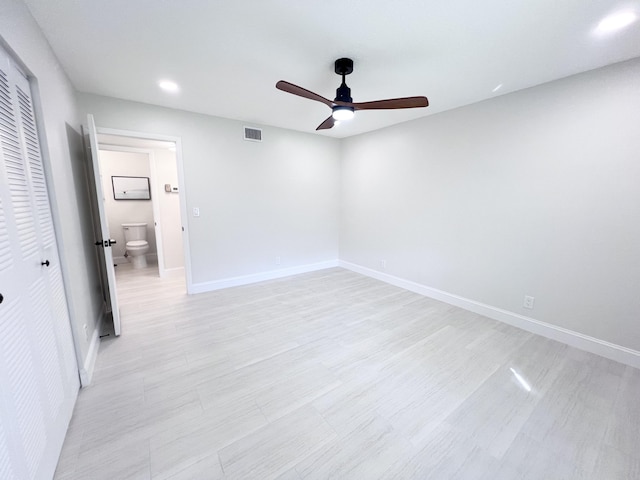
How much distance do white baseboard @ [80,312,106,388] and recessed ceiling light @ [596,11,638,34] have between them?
4.13m

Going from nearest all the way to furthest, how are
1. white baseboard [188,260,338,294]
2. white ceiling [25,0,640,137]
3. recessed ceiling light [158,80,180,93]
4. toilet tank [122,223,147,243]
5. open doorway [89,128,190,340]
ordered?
white ceiling [25,0,640,137]
recessed ceiling light [158,80,180,93]
white baseboard [188,260,338,294]
open doorway [89,128,190,340]
toilet tank [122,223,147,243]

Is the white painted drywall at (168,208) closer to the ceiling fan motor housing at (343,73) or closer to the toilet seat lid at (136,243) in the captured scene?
the toilet seat lid at (136,243)

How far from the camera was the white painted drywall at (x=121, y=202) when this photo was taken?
4.93m

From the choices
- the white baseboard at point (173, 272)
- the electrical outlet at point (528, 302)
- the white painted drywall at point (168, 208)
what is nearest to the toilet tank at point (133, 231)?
the white painted drywall at point (168, 208)

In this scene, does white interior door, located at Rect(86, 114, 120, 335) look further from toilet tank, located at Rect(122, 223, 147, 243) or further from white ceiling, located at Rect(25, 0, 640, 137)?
toilet tank, located at Rect(122, 223, 147, 243)

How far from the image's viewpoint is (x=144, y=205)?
5.31 metres

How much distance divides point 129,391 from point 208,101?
2.89m

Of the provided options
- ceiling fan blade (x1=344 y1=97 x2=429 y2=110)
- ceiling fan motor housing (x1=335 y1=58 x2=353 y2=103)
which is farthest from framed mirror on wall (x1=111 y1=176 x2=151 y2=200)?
ceiling fan blade (x1=344 y1=97 x2=429 y2=110)

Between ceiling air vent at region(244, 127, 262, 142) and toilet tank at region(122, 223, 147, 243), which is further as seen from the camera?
toilet tank at region(122, 223, 147, 243)

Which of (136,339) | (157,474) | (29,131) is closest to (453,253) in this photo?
(157,474)

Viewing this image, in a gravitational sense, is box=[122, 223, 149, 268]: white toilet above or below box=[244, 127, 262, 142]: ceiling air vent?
below

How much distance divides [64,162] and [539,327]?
14.7 feet

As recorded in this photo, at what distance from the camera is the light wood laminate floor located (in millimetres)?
1341

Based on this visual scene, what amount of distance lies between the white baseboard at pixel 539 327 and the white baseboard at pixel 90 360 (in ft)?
11.8
